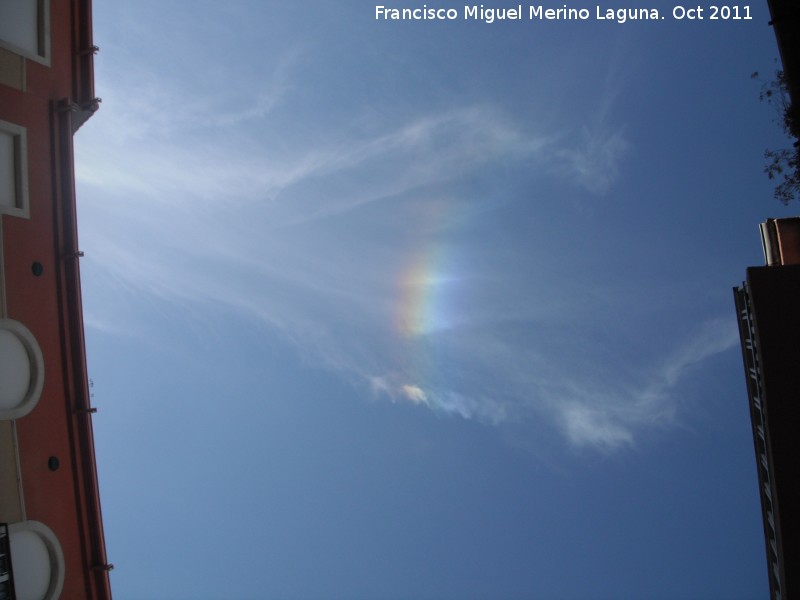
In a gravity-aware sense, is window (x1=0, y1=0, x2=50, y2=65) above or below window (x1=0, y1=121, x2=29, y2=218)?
above

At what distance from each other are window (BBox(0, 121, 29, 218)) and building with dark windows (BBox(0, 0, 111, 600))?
0.03 m

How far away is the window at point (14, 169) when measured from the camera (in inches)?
647

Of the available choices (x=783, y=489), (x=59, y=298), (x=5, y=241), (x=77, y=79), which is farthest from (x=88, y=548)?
(x=783, y=489)

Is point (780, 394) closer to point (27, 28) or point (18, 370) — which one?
point (18, 370)

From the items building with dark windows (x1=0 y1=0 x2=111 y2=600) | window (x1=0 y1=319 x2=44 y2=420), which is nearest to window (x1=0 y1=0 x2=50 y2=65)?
building with dark windows (x1=0 y1=0 x2=111 y2=600)

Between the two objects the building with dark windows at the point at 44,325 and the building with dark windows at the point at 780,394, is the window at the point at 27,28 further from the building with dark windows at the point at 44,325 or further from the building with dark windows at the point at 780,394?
the building with dark windows at the point at 780,394

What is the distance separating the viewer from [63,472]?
56.5 feet

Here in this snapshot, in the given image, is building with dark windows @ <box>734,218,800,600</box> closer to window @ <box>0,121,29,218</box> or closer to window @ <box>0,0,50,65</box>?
window @ <box>0,121,29,218</box>

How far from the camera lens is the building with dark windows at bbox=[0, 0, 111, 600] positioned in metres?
15.9

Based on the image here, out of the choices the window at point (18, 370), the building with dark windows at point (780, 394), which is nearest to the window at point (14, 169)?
the window at point (18, 370)

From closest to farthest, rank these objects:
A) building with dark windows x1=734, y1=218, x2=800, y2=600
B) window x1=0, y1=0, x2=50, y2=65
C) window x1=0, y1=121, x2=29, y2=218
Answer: window x1=0, y1=121, x2=29, y2=218 < window x1=0, y1=0, x2=50, y2=65 < building with dark windows x1=734, y1=218, x2=800, y2=600

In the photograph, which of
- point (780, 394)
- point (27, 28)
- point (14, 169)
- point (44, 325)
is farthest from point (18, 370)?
point (780, 394)

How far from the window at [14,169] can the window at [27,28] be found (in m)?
2.49

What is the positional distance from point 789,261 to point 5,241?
110 feet
